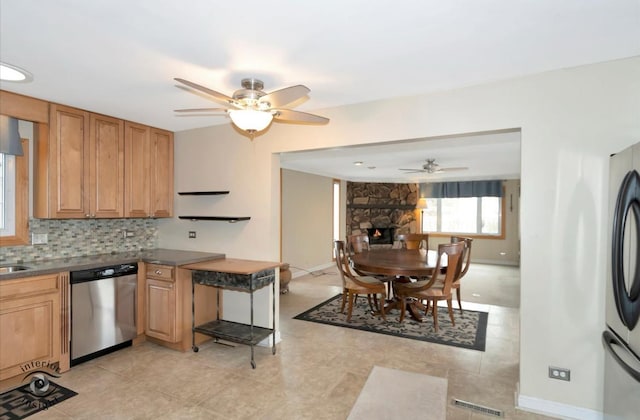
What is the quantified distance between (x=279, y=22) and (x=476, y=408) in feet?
9.19

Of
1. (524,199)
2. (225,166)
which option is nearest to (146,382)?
(225,166)

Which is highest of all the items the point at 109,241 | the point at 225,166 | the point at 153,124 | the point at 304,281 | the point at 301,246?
the point at 153,124

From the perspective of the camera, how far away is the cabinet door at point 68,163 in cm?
299

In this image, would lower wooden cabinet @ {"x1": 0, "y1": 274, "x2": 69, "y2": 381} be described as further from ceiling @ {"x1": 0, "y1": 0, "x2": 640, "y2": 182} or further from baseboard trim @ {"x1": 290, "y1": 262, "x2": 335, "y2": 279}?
baseboard trim @ {"x1": 290, "y1": 262, "x2": 335, "y2": 279}

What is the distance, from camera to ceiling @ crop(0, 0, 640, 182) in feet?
5.26

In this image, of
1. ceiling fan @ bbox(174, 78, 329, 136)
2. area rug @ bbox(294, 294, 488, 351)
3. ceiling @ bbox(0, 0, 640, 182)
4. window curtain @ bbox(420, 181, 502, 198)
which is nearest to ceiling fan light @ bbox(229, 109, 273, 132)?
ceiling fan @ bbox(174, 78, 329, 136)

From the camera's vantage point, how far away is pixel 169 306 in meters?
3.24

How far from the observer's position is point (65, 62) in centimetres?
220

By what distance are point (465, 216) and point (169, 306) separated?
806 centimetres

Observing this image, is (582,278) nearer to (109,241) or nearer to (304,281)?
(109,241)

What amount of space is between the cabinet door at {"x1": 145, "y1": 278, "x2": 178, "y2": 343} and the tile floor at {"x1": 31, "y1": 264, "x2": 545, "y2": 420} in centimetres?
17

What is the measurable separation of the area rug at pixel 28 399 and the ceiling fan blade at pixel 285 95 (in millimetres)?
2637

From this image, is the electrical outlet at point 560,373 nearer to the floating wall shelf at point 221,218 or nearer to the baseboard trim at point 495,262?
the floating wall shelf at point 221,218

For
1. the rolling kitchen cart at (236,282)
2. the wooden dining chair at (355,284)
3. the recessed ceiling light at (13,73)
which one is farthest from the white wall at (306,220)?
the recessed ceiling light at (13,73)
